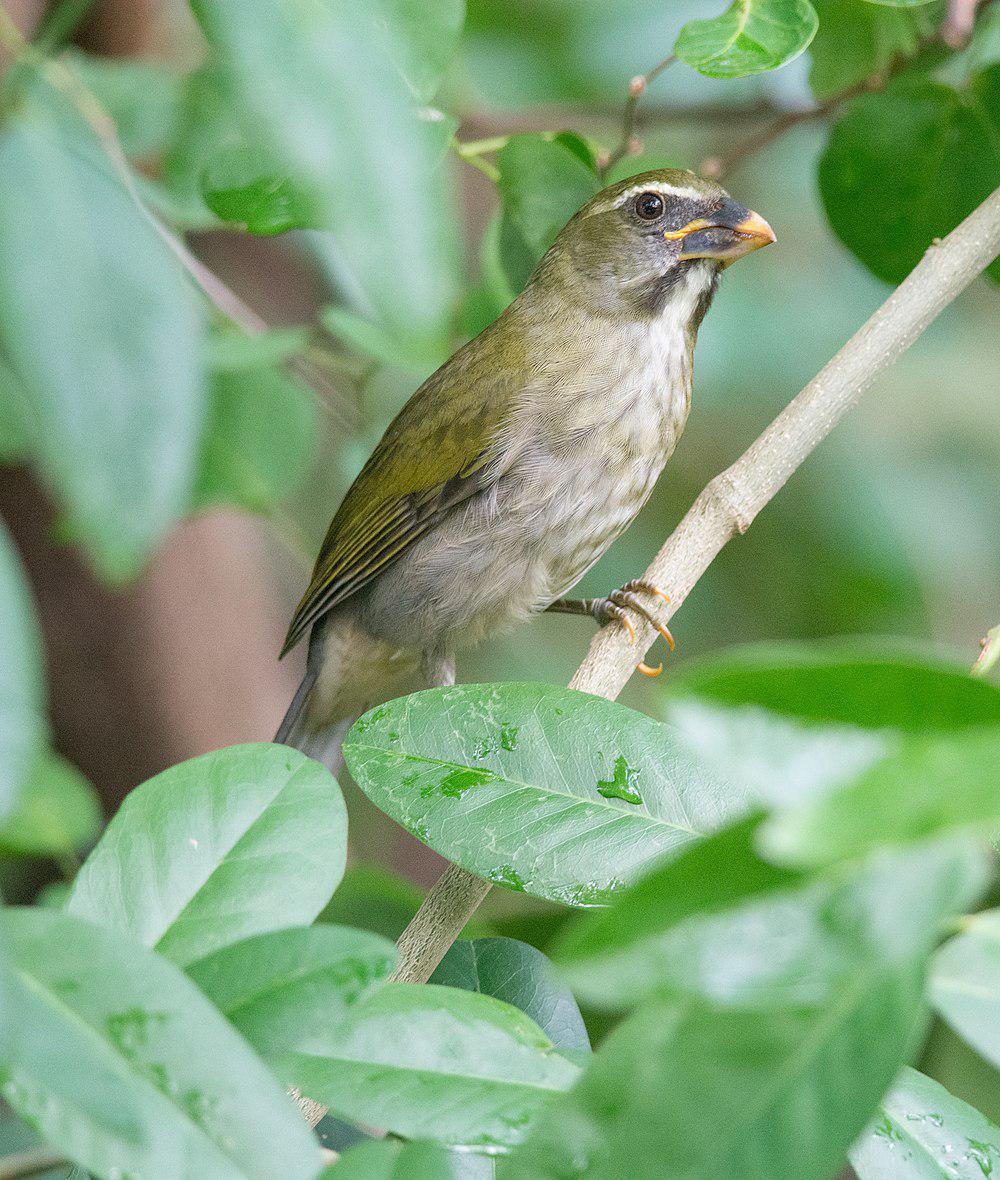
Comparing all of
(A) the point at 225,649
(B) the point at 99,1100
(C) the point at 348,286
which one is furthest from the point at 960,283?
(A) the point at 225,649

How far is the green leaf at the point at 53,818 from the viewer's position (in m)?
1.90

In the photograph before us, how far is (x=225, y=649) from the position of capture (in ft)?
13.9

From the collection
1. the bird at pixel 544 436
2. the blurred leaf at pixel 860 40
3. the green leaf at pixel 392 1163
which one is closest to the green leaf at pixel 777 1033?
the green leaf at pixel 392 1163

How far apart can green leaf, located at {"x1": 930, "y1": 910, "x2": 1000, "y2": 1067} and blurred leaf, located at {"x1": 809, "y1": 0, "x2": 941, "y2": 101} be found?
209cm

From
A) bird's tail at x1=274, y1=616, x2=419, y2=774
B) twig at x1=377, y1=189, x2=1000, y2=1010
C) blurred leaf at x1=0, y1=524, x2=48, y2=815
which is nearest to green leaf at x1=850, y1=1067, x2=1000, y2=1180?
blurred leaf at x1=0, y1=524, x2=48, y2=815

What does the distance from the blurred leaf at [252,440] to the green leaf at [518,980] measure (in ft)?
4.93

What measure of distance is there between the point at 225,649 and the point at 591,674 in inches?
91.9

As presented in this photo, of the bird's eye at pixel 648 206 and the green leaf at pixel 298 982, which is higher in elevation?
the bird's eye at pixel 648 206

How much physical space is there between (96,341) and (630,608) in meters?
1.99

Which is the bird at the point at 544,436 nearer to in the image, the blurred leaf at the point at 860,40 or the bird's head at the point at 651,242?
the bird's head at the point at 651,242

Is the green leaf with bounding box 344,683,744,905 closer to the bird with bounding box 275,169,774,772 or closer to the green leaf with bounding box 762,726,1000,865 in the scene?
the green leaf with bounding box 762,726,1000,865

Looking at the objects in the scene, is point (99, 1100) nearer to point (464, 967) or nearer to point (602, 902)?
point (602, 902)

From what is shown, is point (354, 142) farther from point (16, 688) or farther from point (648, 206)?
point (648, 206)

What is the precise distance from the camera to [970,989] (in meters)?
0.77
